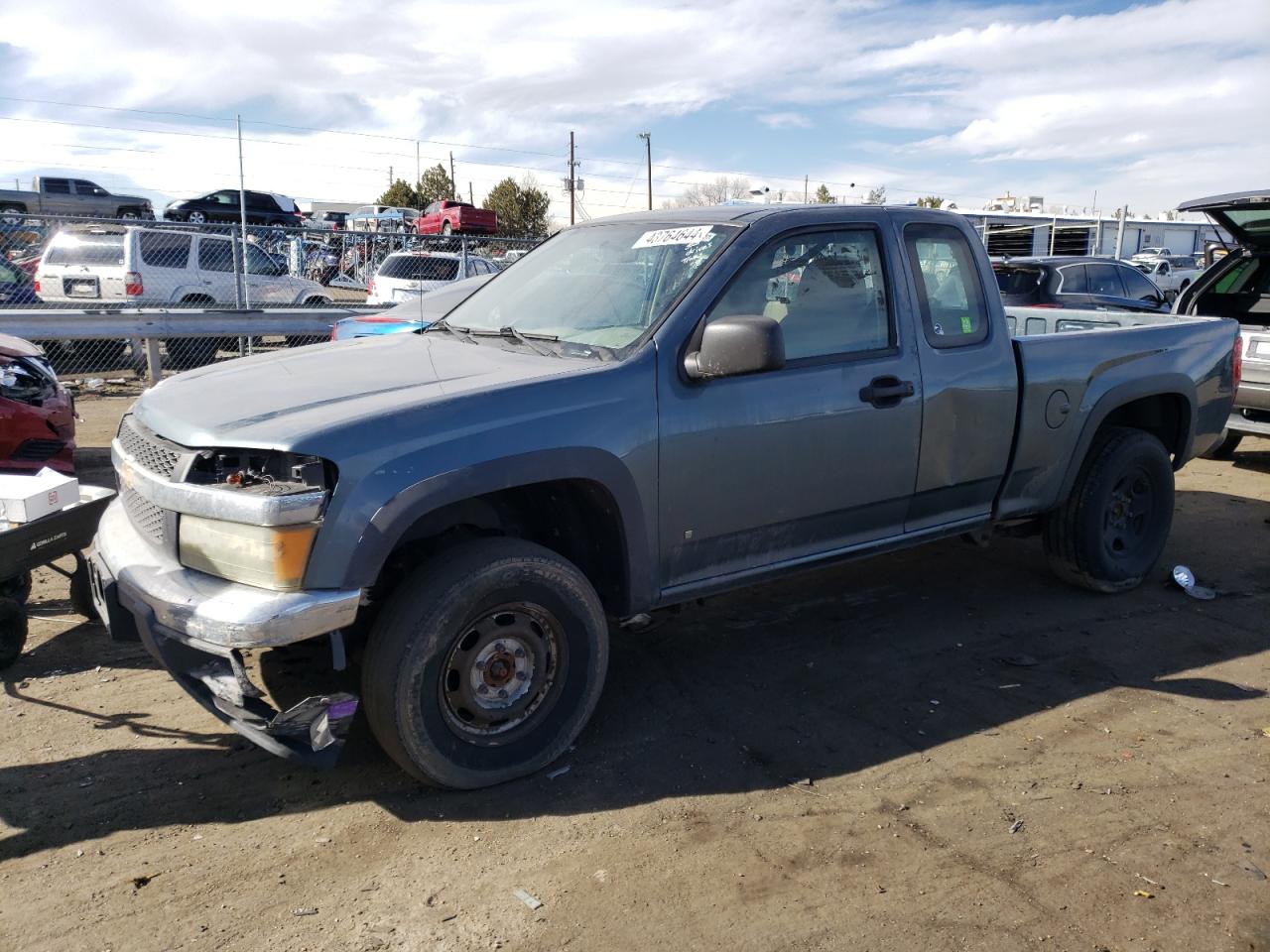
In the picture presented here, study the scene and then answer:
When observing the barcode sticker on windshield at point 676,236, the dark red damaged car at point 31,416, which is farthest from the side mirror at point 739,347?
the dark red damaged car at point 31,416

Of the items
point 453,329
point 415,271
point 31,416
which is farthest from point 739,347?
point 415,271

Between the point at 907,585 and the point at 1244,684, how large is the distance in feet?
5.56

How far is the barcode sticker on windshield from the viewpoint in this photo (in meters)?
4.05

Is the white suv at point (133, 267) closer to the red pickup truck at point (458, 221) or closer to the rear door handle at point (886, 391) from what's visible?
the rear door handle at point (886, 391)

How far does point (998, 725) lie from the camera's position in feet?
13.2

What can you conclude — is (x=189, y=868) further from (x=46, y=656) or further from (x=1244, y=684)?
(x=1244, y=684)

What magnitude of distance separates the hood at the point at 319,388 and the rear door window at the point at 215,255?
413 inches

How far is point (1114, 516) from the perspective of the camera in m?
5.52

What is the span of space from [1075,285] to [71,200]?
2800cm

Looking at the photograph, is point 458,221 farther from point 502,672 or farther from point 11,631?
point 502,672

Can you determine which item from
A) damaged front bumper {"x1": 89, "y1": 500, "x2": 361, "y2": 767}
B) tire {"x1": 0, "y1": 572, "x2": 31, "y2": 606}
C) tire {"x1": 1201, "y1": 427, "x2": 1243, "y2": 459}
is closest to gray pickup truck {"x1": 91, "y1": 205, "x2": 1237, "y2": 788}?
damaged front bumper {"x1": 89, "y1": 500, "x2": 361, "y2": 767}

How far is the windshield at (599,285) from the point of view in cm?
390

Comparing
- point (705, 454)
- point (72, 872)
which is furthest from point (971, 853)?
point (72, 872)

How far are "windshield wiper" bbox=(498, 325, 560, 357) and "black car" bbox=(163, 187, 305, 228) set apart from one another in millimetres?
27163
